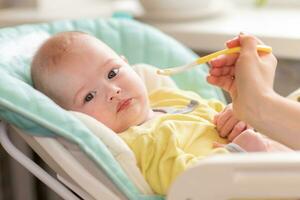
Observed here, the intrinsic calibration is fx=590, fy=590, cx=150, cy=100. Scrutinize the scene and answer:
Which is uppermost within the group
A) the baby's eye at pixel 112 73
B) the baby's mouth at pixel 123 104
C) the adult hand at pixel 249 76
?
the adult hand at pixel 249 76

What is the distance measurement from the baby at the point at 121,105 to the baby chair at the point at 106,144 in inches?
2.5

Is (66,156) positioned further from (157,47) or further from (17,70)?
A: (157,47)

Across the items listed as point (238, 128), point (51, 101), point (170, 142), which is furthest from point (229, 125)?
point (51, 101)

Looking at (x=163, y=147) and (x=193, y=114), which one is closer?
(x=163, y=147)

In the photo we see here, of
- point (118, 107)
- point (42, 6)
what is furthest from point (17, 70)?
point (42, 6)

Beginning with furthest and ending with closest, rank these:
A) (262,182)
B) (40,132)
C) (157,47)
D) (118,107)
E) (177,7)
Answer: (177,7)
(157,47)
(118,107)
(40,132)
(262,182)

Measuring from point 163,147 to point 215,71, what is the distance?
162 millimetres

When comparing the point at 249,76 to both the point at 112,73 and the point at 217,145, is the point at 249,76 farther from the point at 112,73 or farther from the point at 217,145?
the point at 112,73

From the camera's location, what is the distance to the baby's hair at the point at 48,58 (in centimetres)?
110

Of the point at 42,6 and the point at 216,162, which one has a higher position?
the point at 216,162

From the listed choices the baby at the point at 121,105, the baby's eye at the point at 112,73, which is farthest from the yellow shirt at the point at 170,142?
the baby's eye at the point at 112,73

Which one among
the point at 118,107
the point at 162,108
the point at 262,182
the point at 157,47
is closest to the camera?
the point at 262,182

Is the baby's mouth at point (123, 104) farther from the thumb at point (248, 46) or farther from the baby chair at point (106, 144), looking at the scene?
the thumb at point (248, 46)

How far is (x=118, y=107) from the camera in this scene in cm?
109
